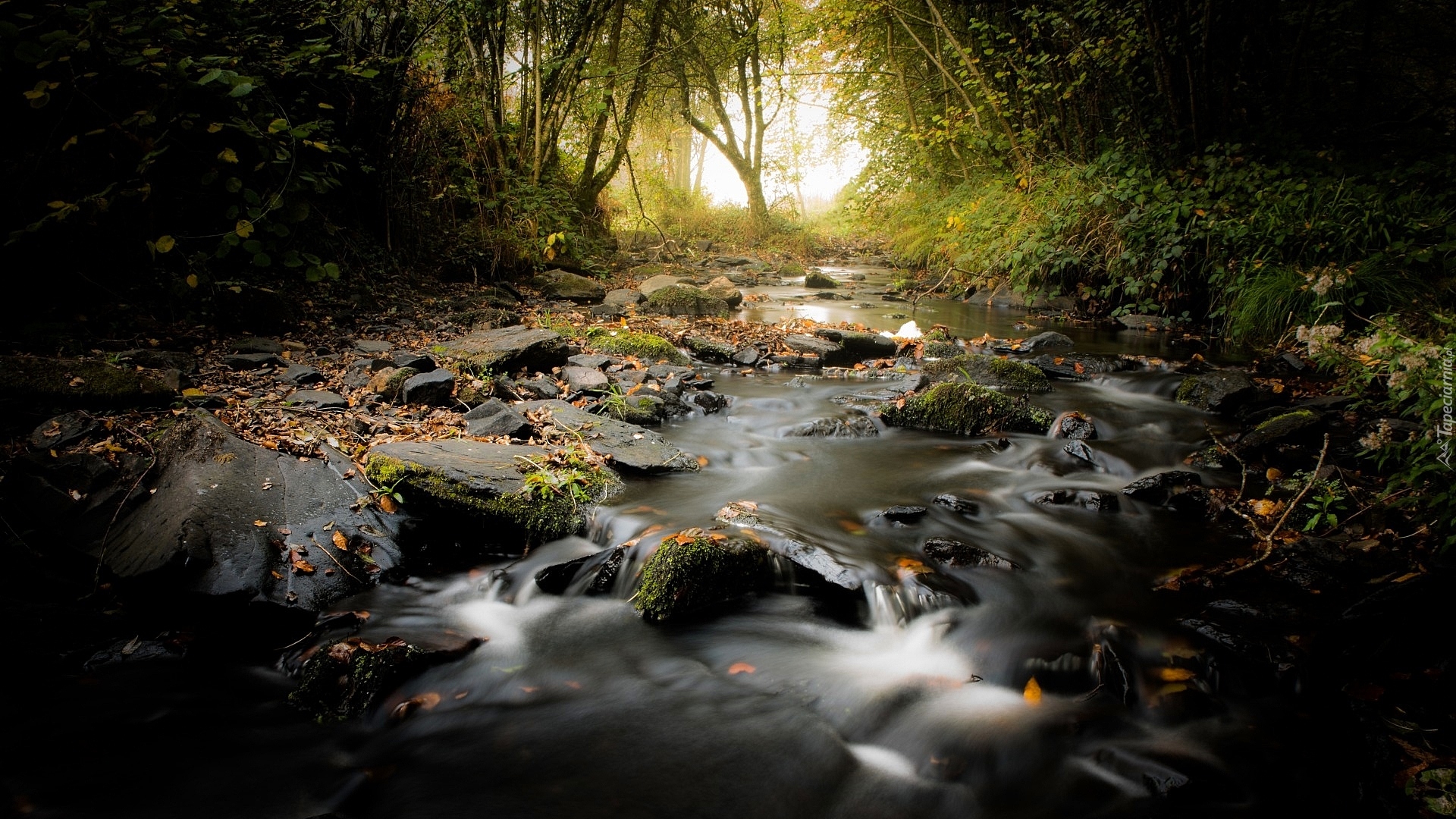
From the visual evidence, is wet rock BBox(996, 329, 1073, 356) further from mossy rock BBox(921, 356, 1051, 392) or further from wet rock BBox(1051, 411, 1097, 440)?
wet rock BBox(1051, 411, 1097, 440)

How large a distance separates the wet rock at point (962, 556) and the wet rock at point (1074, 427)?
7.64ft

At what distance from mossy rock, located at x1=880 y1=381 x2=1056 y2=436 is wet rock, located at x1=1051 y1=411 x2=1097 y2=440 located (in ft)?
0.26

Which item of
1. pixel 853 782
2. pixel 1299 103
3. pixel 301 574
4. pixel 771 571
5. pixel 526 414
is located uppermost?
pixel 1299 103

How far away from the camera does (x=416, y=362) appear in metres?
5.22

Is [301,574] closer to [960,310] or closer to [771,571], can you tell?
[771,571]

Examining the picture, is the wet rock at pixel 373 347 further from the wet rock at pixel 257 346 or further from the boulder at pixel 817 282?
the boulder at pixel 817 282

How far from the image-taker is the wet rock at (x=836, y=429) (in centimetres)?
566

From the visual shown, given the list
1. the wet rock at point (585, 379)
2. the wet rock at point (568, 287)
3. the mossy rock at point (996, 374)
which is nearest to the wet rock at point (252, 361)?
the wet rock at point (585, 379)

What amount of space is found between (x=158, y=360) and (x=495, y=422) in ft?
7.69

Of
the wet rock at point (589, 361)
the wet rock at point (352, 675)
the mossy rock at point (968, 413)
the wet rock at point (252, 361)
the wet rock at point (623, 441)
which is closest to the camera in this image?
the wet rock at point (352, 675)

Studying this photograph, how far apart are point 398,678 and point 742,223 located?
19765mm

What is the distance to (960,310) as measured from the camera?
11.7 meters

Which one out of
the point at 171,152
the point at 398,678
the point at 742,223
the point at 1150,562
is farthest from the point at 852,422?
the point at 742,223

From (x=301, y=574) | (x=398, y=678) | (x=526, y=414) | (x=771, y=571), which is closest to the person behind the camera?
(x=398, y=678)
